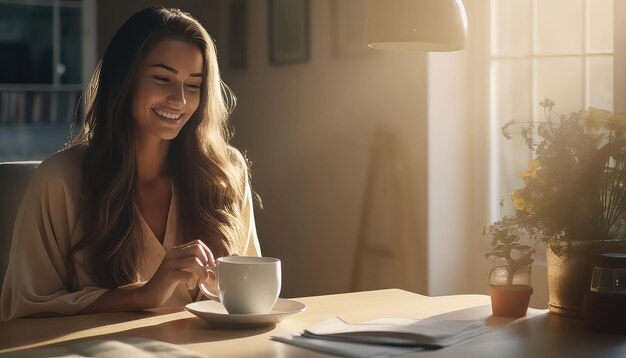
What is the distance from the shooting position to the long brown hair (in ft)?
6.72

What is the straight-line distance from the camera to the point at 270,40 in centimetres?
402

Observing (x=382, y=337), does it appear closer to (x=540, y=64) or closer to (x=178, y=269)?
(x=178, y=269)

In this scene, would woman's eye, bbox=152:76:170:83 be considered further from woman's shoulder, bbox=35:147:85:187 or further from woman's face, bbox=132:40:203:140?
woman's shoulder, bbox=35:147:85:187

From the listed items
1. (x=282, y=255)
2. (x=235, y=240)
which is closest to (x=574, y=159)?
(x=235, y=240)

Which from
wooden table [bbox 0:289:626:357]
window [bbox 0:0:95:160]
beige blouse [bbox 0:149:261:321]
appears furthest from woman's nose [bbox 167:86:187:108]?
window [bbox 0:0:95:160]

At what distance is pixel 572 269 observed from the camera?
5.30ft

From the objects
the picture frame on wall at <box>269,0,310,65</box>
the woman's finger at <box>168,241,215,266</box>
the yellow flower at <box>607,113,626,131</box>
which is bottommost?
the woman's finger at <box>168,241,215,266</box>

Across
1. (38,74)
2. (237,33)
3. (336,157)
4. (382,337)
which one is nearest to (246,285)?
(382,337)

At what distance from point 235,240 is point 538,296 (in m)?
1.03

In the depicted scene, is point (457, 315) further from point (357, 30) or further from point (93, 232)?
point (357, 30)

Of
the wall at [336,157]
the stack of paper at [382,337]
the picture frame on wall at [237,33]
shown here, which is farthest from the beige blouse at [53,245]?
the picture frame on wall at [237,33]

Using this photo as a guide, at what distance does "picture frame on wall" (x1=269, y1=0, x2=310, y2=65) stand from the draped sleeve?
68.1 inches

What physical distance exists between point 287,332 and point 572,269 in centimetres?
54

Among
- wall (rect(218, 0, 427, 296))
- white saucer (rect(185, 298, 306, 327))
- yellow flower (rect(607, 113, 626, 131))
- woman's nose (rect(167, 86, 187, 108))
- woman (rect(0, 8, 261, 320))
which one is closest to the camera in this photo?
white saucer (rect(185, 298, 306, 327))
